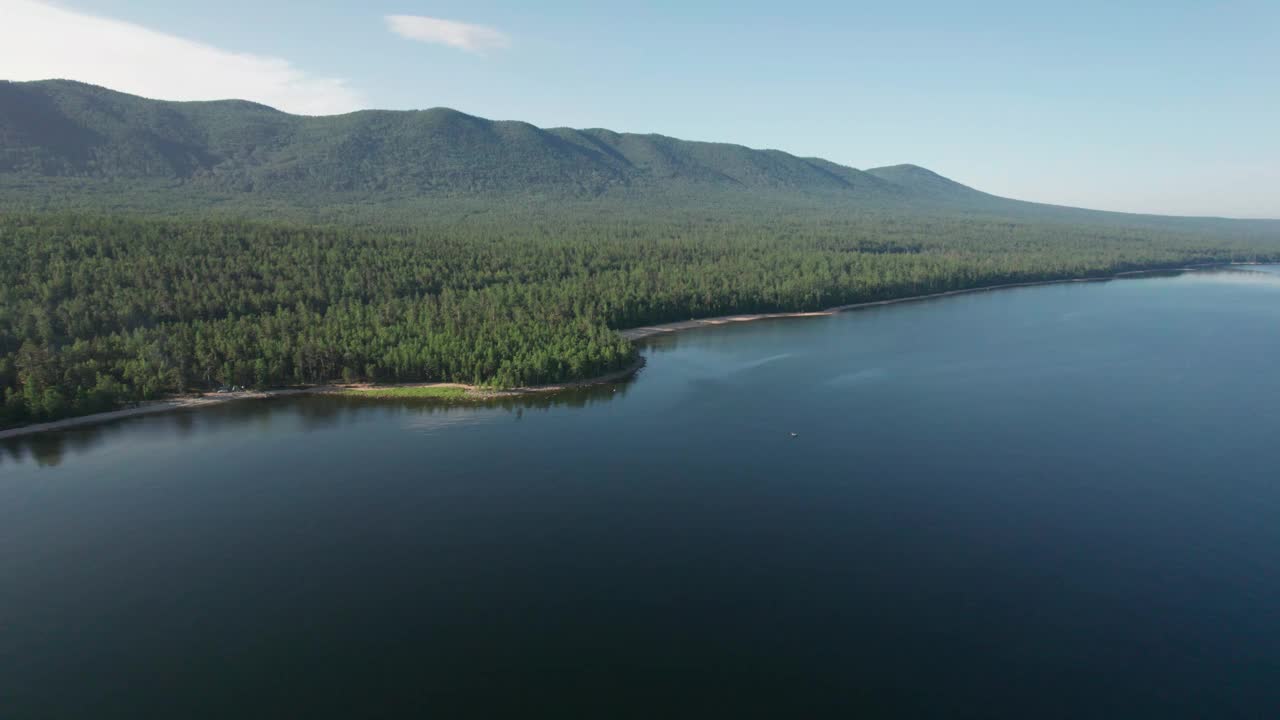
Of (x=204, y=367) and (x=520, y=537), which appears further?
(x=204, y=367)

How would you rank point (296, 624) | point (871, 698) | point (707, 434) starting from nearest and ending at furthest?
point (871, 698) → point (296, 624) → point (707, 434)

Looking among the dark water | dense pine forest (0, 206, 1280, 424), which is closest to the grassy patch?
dense pine forest (0, 206, 1280, 424)

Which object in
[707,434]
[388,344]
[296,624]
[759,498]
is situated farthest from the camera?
[388,344]

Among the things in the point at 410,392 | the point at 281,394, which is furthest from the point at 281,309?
the point at 410,392

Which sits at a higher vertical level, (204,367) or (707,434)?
(204,367)

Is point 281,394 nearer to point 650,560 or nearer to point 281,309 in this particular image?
point 281,309

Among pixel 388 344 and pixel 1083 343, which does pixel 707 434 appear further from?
pixel 1083 343

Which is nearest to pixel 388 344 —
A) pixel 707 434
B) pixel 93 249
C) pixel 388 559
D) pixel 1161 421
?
pixel 707 434
